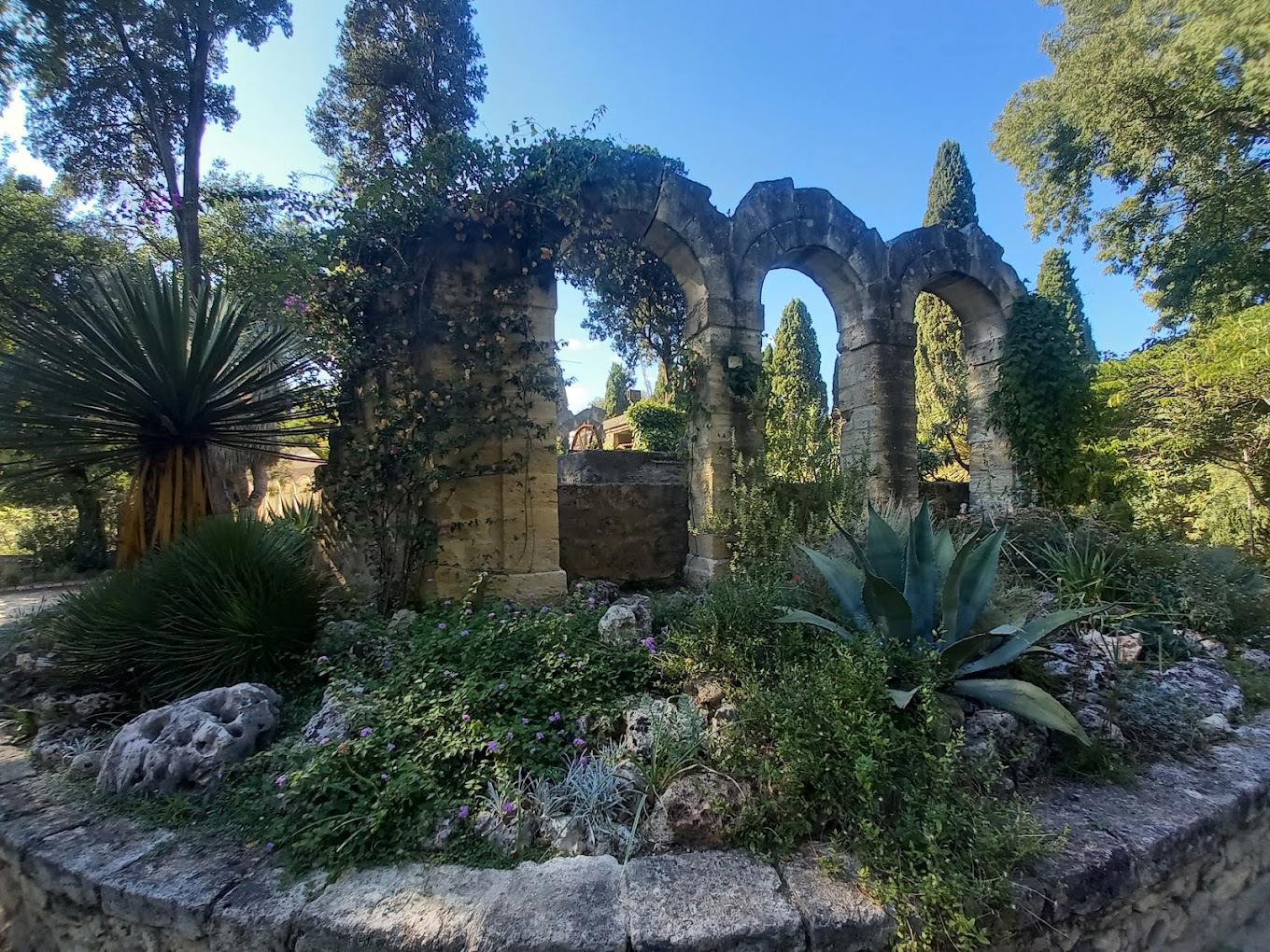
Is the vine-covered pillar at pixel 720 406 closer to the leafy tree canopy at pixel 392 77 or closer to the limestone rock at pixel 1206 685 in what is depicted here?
the limestone rock at pixel 1206 685

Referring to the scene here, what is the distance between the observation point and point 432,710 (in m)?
2.28

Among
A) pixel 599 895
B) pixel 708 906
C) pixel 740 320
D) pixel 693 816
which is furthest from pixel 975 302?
pixel 599 895

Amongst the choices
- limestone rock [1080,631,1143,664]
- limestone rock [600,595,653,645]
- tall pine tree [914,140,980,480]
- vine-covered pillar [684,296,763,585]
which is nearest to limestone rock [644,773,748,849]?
limestone rock [600,595,653,645]

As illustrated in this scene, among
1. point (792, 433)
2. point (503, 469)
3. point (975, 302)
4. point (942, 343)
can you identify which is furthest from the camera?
point (942, 343)

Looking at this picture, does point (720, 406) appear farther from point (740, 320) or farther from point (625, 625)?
point (625, 625)

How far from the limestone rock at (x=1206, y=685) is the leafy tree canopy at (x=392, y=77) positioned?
1429 centimetres

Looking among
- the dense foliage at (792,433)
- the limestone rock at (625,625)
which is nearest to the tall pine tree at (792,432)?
the dense foliage at (792,433)

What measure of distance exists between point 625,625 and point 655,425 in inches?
377

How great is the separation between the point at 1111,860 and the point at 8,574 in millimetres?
13646

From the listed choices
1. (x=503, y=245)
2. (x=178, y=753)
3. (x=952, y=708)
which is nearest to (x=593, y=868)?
(x=952, y=708)

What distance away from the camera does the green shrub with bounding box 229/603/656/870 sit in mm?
1822

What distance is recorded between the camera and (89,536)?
395 inches

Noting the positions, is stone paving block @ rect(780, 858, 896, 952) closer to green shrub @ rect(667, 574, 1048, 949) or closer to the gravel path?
green shrub @ rect(667, 574, 1048, 949)

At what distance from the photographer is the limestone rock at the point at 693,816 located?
1820 mm
